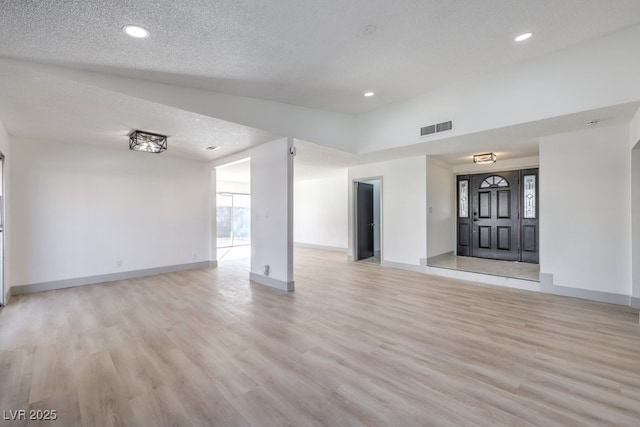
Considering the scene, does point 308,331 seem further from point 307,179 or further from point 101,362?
point 307,179

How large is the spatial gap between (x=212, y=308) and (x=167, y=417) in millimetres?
2083

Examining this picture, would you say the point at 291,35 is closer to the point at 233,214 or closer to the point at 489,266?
the point at 489,266

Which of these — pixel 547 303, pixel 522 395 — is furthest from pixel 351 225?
pixel 522 395

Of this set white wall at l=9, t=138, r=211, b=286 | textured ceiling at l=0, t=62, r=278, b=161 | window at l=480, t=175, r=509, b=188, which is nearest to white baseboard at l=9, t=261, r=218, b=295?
white wall at l=9, t=138, r=211, b=286

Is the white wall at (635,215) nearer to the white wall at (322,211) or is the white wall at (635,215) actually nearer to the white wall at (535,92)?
the white wall at (535,92)

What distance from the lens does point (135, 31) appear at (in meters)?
2.43

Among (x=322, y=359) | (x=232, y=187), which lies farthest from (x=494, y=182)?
(x=232, y=187)

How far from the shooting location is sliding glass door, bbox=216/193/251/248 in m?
10.4

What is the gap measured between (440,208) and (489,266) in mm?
1640

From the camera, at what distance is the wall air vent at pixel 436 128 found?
4.45m

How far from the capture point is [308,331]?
304 cm

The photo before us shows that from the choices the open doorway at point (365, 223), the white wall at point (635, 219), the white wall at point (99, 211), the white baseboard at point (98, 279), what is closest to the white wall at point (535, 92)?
the white wall at point (635, 219)

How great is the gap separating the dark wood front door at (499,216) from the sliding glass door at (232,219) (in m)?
7.81

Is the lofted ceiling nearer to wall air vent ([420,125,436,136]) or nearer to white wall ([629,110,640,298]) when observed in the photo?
wall air vent ([420,125,436,136])
